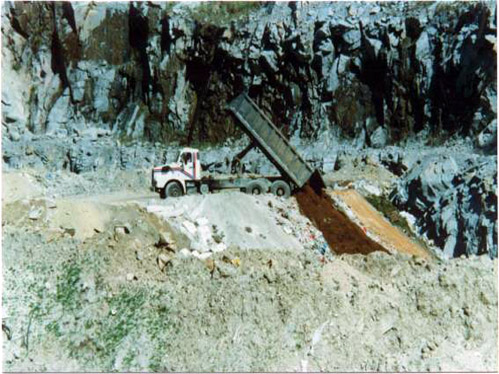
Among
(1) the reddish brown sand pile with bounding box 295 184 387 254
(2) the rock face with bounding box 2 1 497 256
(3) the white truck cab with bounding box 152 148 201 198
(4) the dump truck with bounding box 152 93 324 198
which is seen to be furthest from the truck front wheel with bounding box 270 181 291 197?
(2) the rock face with bounding box 2 1 497 256

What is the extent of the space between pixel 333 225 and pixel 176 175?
485cm

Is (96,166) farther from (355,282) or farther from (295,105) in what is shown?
(355,282)

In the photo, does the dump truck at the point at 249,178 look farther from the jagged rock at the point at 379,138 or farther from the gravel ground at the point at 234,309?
the jagged rock at the point at 379,138

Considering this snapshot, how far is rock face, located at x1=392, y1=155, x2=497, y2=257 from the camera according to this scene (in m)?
14.0

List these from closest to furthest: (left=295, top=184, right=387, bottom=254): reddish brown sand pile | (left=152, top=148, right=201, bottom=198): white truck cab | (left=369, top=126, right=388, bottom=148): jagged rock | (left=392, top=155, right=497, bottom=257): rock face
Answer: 1. (left=392, top=155, right=497, bottom=257): rock face
2. (left=295, top=184, right=387, bottom=254): reddish brown sand pile
3. (left=152, top=148, right=201, bottom=198): white truck cab
4. (left=369, top=126, right=388, bottom=148): jagged rock

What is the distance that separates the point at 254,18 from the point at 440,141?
40.1 feet

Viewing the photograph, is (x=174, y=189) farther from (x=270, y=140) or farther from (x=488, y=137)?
(x=488, y=137)

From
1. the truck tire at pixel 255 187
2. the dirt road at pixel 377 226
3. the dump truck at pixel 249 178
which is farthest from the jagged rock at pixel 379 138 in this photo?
the truck tire at pixel 255 187

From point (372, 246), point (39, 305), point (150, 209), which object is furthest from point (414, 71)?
point (39, 305)

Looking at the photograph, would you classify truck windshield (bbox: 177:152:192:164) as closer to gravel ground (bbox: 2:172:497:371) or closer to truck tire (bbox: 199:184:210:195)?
truck tire (bbox: 199:184:210:195)

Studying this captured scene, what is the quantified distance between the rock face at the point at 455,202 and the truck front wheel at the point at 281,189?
167 inches

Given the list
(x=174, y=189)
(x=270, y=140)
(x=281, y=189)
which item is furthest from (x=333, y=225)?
(x=174, y=189)

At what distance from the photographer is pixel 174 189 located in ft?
54.3

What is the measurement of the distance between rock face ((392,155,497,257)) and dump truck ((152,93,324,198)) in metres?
3.70
